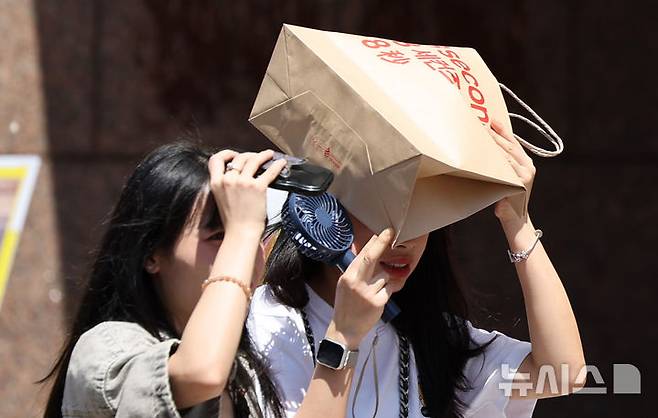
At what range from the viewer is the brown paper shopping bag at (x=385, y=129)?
2045mm

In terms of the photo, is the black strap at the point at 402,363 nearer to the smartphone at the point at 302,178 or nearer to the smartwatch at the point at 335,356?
the smartwatch at the point at 335,356

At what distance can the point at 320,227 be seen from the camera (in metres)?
2.14

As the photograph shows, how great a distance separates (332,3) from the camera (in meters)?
4.59

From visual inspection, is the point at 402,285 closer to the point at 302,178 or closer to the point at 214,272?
the point at 302,178

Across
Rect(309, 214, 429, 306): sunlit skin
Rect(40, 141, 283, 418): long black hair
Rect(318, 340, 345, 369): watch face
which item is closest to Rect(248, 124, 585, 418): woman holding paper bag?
Rect(309, 214, 429, 306): sunlit skin

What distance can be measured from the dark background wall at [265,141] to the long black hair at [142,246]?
8.38 feet

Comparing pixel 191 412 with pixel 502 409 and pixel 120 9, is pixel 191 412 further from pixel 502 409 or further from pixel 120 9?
pixel 120 9

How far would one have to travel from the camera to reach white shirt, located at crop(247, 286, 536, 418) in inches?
88.0

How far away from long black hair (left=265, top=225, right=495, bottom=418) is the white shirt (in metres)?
0.02

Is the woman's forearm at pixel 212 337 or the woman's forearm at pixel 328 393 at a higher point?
the woman's forearm at pixel 212 337

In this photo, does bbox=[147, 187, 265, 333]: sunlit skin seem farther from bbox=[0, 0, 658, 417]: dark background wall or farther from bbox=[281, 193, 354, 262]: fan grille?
bbox=[0, 0, 658, 417]: dark background wall

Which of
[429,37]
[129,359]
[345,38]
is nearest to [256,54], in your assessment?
[429,37]

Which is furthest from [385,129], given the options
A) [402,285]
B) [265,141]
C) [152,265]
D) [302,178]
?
[265,141]

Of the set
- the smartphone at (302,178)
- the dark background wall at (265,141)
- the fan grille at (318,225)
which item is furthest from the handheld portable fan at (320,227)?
the dark background wall at (265,141)
